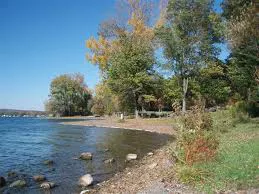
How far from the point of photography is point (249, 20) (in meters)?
21.0

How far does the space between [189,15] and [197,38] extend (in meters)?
2.90

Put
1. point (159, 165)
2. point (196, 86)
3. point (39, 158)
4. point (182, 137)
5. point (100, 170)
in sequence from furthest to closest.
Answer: point (196, 86), point (39, 158), point (100, 170), point (159, 165), point (182, 137)

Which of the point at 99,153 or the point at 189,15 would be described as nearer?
the point at 99,153

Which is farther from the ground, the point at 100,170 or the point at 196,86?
the point at 196,86

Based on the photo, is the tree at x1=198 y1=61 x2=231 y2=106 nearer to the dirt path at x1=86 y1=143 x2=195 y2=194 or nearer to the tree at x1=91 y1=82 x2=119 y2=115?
the tree at x1=91 y1=82 x2=119 y2=115

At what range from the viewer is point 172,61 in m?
41.3

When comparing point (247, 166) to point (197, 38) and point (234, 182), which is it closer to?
point (234, 182)

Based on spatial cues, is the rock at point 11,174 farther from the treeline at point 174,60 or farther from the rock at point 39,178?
the treeline at point 174,60

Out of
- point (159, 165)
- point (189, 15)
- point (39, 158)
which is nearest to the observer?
point (159, 165)

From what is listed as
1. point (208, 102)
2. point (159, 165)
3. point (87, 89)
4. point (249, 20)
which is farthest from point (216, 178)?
point (87, 89)

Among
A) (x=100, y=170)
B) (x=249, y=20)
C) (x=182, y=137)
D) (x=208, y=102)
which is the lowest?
(x=100, y=170)

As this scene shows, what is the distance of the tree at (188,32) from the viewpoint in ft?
129

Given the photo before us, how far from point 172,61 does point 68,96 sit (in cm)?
5906

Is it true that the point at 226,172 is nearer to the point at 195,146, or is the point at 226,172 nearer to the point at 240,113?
the point at 195,146
